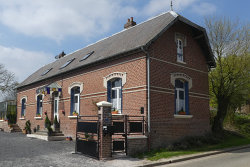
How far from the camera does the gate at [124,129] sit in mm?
9713

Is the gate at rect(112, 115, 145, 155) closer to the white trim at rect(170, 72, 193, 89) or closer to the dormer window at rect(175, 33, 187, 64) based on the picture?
the white trim at rect(170, 72, 193, 89)

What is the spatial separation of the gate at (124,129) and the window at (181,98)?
2.90 m

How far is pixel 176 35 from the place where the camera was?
1338cm

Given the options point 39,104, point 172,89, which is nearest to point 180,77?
point 172,89

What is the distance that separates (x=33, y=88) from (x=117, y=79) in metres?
11.2

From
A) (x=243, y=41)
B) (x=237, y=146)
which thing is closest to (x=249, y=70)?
(x=243, y=41)

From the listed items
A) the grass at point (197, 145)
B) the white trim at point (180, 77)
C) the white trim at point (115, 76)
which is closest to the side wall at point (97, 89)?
the white trim at point (115, 76)

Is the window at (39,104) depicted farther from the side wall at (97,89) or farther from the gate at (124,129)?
the gate at (124,129)

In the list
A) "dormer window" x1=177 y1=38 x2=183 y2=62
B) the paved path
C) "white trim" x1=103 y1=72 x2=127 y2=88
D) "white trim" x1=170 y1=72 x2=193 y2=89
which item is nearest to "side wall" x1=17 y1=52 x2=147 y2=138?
"white trim" x1=103 y1=72 x2=127 y2=88

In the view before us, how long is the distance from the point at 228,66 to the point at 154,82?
759cm

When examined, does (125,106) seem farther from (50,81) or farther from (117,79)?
(50,81)

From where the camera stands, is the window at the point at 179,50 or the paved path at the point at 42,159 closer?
the paved path at the point at 42,159

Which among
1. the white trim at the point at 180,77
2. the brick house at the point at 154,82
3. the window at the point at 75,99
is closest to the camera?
the brick house at the point at 154,82

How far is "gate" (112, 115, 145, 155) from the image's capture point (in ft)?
31.9
